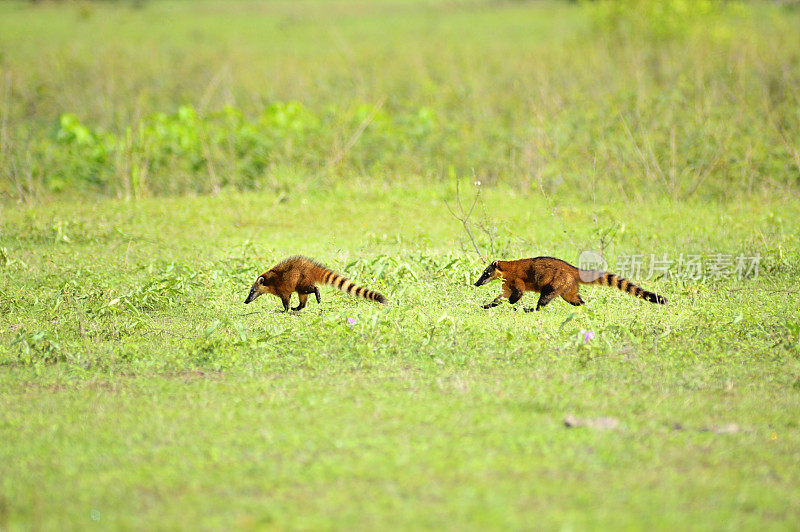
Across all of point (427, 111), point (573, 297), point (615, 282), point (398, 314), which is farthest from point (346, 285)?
point (427, 111)

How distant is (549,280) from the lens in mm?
5574

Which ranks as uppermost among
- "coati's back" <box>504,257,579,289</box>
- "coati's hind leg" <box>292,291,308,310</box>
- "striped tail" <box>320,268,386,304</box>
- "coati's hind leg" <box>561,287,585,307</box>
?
"coati's back" <box>504,257,579,289</box>

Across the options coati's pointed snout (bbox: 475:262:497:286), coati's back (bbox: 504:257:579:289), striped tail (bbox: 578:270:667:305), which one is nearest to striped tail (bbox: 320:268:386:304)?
coati's pointed snout (bbox: 475:262:497:286)

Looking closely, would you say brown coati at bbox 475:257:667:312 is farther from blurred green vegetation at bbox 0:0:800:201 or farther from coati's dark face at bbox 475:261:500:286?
blurred green vegetation at bbox 0:0:800:201

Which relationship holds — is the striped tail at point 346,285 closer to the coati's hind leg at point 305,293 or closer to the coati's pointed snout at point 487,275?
the coati's hind leg at point 305,293

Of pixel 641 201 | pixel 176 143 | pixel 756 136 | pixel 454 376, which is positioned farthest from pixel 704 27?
pixel 454 376

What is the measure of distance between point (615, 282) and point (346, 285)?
72.3 inches

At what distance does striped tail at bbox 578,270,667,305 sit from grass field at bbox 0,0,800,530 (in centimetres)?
12

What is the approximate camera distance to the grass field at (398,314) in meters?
3.18

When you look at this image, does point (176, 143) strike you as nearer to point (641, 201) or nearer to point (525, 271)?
point (641, 201)

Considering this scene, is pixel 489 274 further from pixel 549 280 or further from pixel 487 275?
pixel 549 280

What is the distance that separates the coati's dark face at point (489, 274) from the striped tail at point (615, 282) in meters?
0.57

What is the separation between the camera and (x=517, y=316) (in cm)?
556

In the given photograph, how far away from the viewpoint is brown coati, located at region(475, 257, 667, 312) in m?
5.57
